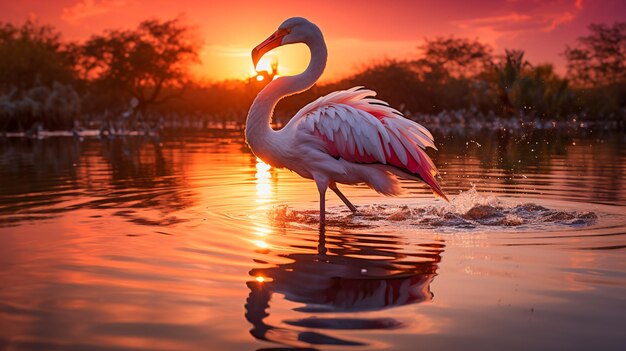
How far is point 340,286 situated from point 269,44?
12.3 ft

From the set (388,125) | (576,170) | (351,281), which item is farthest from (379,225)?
(576,170)

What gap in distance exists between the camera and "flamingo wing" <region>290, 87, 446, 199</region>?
269 inches

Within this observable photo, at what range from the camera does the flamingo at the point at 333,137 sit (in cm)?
688

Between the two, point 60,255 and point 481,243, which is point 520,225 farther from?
→ point 60,255

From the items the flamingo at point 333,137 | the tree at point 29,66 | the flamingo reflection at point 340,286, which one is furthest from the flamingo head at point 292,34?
the tree at point 29,66

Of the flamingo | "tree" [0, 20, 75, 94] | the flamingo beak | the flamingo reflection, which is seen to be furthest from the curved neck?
"tree" [0, 20, 75, 94]

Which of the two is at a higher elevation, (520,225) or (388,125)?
(388,125)

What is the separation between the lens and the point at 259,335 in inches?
133

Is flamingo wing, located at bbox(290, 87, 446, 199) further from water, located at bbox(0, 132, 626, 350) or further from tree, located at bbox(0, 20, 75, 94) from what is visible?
tree, located at bbox(0, 20, 75, 94)

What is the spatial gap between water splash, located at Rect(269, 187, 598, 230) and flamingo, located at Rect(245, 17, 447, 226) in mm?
285

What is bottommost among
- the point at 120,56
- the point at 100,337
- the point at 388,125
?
the point at 100,337

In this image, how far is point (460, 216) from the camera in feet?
23.4

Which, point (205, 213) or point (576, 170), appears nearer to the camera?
point (205, 213)

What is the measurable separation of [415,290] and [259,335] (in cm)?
117
